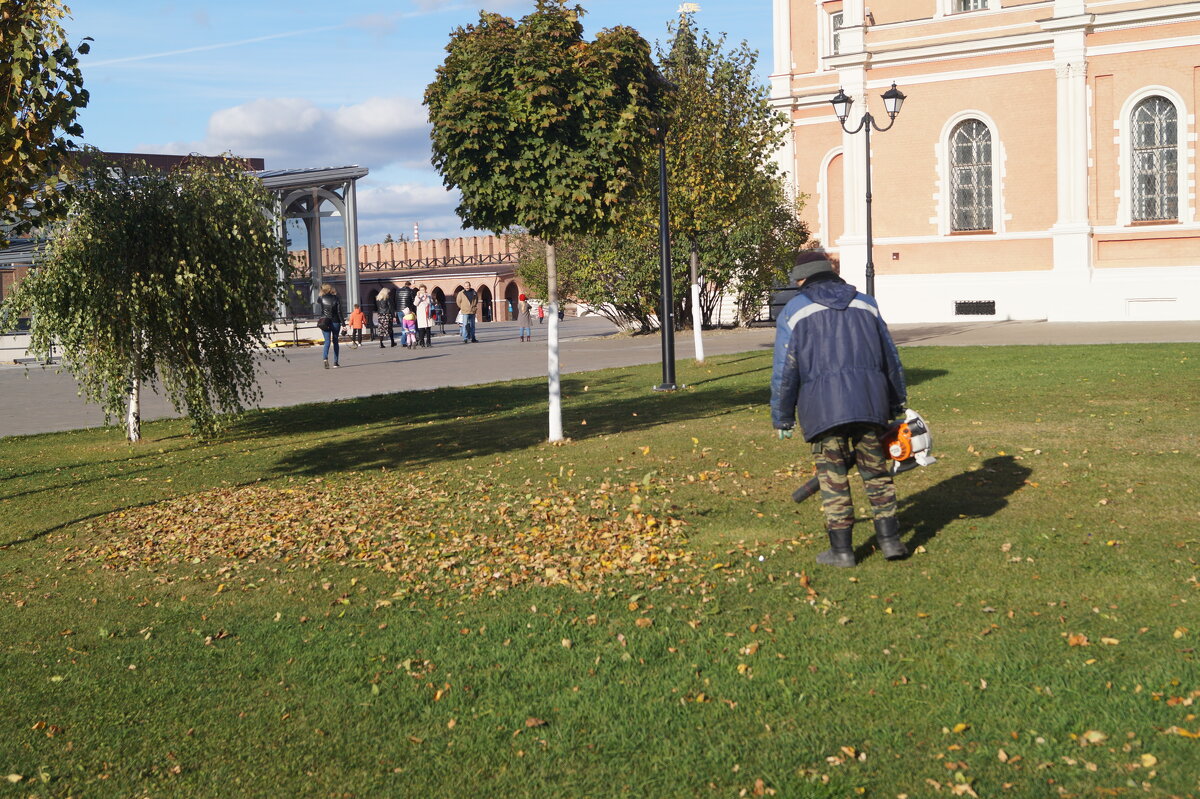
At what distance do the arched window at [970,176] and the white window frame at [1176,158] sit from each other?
3591mm

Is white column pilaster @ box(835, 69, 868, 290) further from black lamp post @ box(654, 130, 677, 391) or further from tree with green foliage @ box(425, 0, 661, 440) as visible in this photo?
tree with green foliage @ box(425, 0, 661, 440)

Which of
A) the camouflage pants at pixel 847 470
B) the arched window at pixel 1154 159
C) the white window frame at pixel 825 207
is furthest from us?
the white window frame at pixel 825 207

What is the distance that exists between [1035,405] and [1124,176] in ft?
72.4

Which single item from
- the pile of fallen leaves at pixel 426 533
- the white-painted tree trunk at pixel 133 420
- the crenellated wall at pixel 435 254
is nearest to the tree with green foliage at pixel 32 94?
the pile of fallen leaves at pixel 426 533

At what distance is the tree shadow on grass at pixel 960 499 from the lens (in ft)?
24.9

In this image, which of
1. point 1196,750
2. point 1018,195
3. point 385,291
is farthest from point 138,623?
point 1018,195

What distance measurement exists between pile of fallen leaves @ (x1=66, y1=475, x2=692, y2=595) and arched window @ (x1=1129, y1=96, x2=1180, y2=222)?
2776 cm

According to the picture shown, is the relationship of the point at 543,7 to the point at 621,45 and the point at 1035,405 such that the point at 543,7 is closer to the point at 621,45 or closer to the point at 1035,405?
the point at 621,45

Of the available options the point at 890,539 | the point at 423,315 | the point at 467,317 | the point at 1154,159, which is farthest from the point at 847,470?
the point at 467,317

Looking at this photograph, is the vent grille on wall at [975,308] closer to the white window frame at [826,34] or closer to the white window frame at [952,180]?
the white window frame at [952,180]

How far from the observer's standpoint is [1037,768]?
4.00m

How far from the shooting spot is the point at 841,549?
6.70 m

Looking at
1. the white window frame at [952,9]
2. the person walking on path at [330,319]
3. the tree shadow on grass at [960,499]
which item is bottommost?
the tree shadow on grass at [960,499]

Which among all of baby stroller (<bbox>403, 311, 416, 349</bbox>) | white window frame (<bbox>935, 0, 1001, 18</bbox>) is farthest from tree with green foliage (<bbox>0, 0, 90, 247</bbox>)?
white window frame (<bbox>935, 0, 1001, 18</bbox>)
